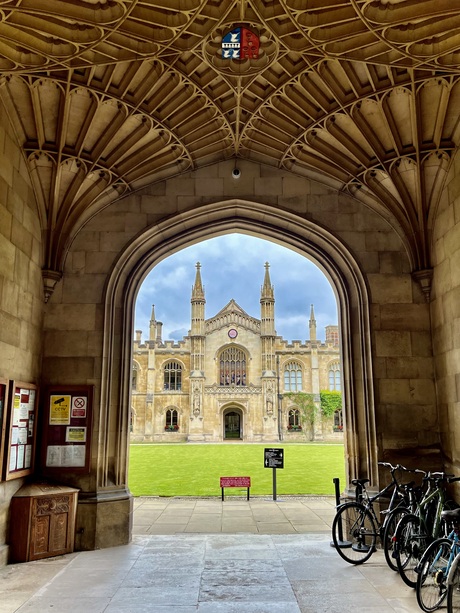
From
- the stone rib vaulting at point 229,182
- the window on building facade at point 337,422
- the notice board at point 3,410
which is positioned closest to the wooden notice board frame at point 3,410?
the notice board at point 3,410

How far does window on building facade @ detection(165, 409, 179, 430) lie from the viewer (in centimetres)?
3880

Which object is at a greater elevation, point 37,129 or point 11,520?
point 37,129

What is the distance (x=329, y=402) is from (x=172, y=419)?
12.7 metres

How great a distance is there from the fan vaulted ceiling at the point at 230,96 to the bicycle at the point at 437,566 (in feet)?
13.5

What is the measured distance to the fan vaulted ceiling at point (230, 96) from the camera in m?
4.73

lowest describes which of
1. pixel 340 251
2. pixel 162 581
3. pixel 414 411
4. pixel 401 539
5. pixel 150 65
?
pixel 162 581

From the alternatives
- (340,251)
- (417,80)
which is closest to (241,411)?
(340,251)

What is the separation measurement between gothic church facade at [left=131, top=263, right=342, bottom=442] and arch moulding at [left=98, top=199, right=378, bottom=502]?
30729 mm

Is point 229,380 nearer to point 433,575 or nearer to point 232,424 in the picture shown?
point 232,424

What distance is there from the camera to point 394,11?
4.58 m

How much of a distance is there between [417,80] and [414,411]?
428 cm

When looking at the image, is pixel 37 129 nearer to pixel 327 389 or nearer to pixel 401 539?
pixel 401 539

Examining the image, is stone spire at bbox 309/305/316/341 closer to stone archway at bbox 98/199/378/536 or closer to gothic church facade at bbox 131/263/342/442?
gothic church facade at bbox 131/263/342/442

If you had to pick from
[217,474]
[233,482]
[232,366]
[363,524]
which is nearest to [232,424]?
[232,366]
